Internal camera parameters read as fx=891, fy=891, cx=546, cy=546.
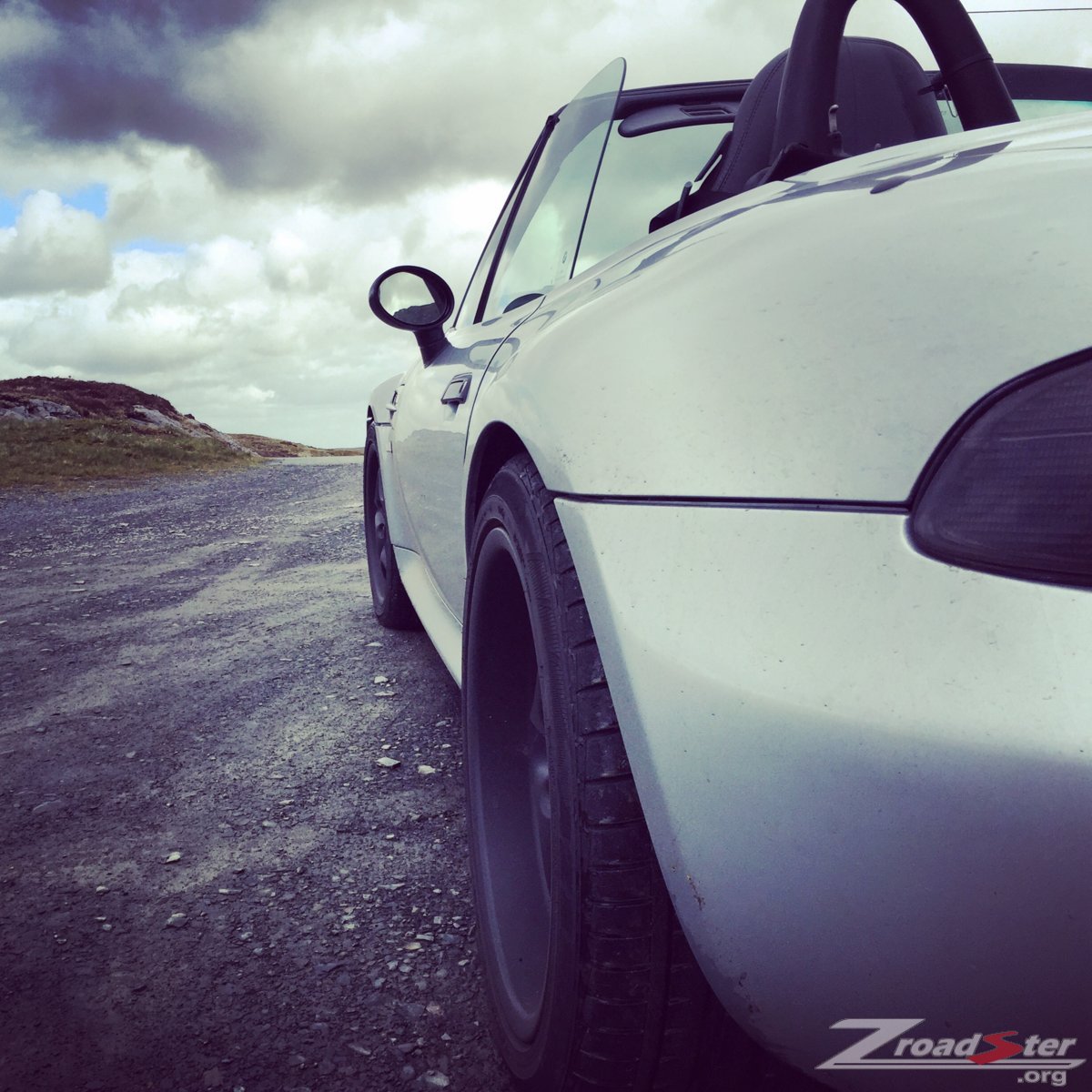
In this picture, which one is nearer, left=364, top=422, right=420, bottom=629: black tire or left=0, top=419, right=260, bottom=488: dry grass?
left=364, top=422, right=420, bottom=629: black tire

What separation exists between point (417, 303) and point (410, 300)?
54 millimetres

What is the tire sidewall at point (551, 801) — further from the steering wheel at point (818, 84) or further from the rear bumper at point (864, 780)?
the steering wheel at point (818, 84)

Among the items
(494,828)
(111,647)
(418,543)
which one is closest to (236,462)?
(111,647)

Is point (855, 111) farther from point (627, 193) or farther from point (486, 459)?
point (486, 459)

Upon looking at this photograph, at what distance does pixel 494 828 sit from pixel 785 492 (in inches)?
37.1

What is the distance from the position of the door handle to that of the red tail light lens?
124 centimetres

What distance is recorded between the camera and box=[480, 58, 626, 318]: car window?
1940 millimetres

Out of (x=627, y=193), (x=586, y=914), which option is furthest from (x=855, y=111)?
(x=586, y=914)

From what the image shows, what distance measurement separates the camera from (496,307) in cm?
247

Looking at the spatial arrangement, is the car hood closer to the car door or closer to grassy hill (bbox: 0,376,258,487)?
the car door

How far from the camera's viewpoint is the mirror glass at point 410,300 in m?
2.65

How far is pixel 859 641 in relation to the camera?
2.37 feet

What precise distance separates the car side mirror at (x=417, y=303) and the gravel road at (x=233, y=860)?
1149 mm

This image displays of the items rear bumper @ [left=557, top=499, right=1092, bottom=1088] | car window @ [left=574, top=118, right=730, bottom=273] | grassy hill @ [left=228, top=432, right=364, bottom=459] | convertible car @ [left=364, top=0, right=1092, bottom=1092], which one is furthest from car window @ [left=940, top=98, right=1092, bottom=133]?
grassy hill @ [left=228, top=432, right=364, bottom=459]
